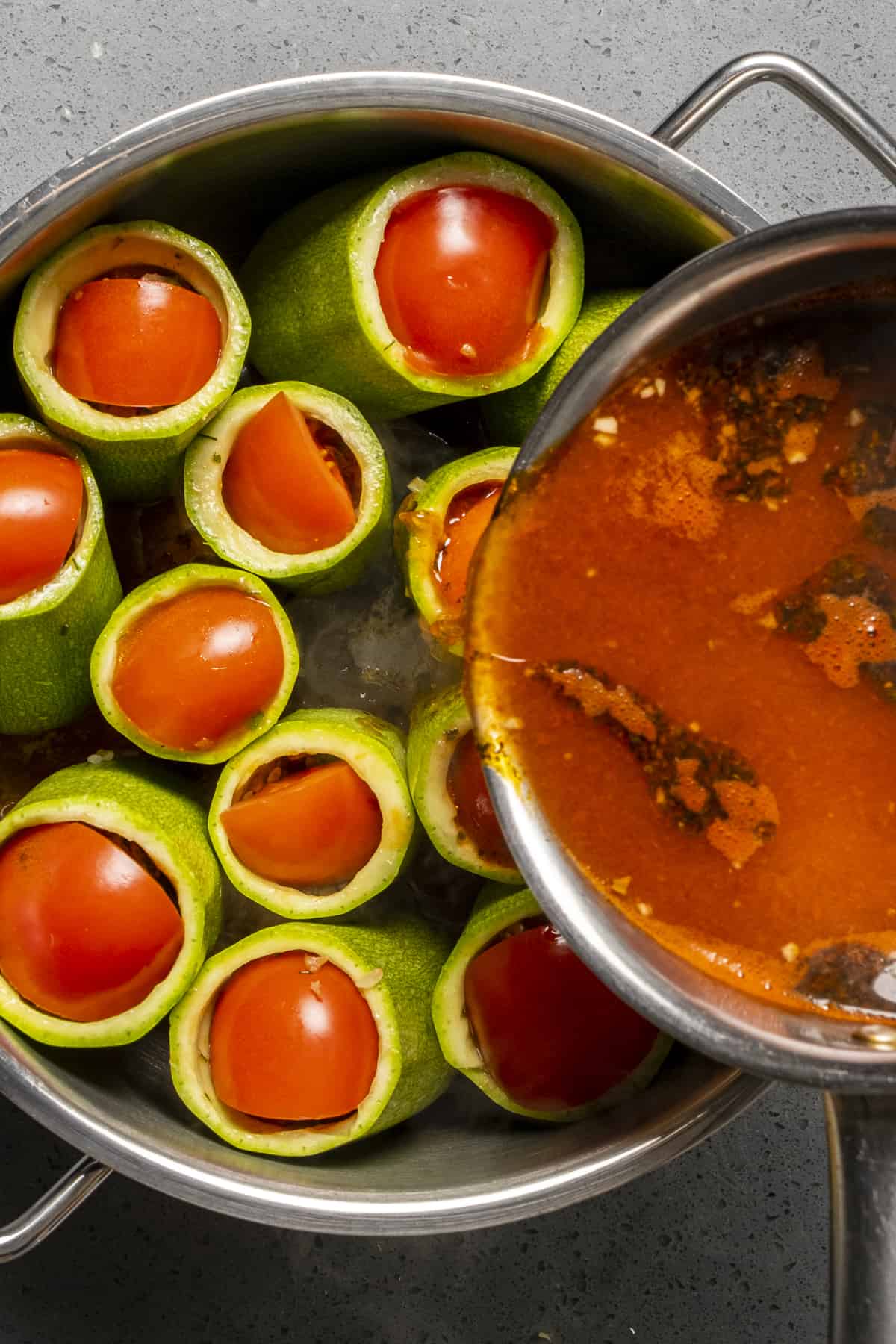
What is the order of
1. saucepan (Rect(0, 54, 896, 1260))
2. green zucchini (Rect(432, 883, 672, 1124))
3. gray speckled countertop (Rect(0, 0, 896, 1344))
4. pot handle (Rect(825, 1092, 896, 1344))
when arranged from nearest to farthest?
pot handle (Rect(825, 1092, 896, 1344)) < saucepan (Rect(0, 54, 896, 1260)) < green zucchini (Rect(432, 883, 672, 1124)) < gray speckled countertop (Rect(0, 0, 896, 1344))

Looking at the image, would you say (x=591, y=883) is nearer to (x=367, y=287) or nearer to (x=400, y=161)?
(x=367, y=287)

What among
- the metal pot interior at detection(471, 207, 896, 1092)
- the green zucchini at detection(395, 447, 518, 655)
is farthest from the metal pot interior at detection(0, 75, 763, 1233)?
the green zucchini at detection(395, 447, 518, 655)

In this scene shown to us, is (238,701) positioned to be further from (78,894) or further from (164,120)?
(164,120)

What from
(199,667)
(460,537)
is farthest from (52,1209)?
(460,537)

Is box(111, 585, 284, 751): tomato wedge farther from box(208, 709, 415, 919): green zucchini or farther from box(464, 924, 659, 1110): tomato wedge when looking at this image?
box(464, 924, 659, 1110): tomato wedge

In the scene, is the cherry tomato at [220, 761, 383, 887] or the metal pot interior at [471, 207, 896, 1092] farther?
the cherry tomato at [220, 761, 383, 887]

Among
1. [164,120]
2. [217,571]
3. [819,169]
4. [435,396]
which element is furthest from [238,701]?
[819,169]
